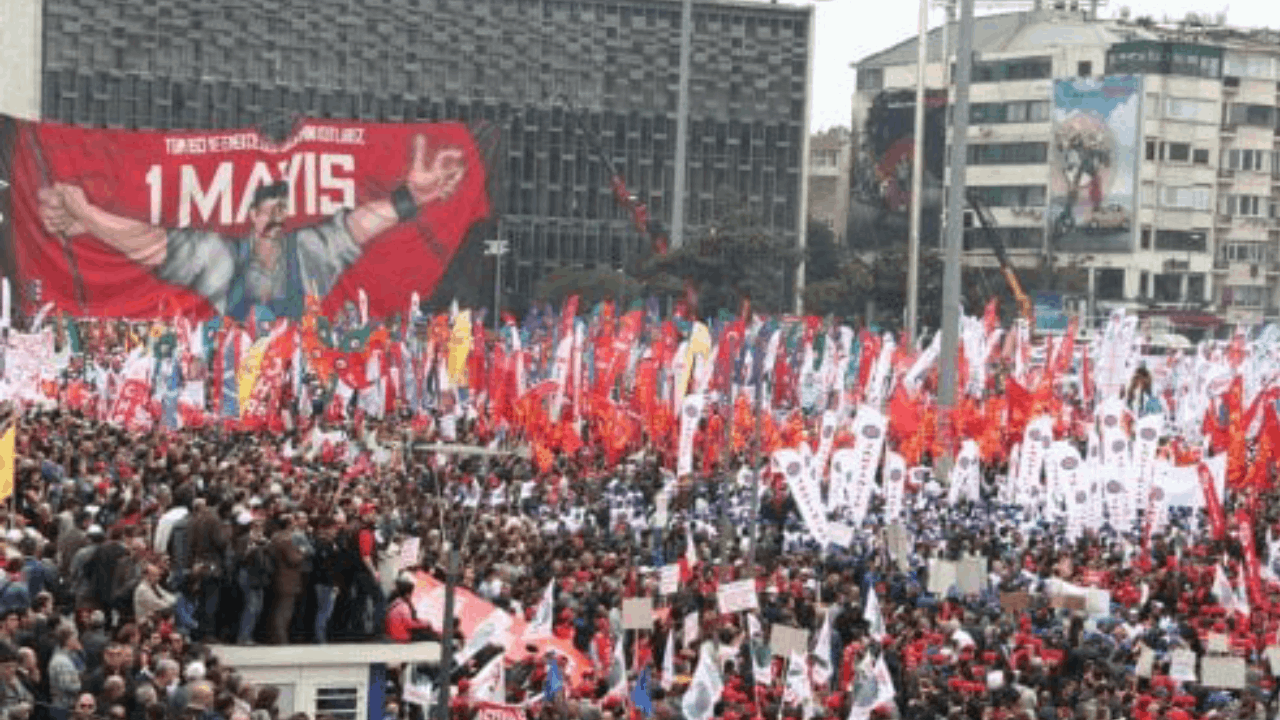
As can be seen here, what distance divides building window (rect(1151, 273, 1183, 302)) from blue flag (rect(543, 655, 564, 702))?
99.8m

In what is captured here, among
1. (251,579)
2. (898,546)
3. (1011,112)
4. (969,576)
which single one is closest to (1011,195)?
(1011,112)

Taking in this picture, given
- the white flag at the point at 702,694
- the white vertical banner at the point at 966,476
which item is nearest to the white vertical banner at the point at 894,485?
the white vertical banner at the point at 966,476

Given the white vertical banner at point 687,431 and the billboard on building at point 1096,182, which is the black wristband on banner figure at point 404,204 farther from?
the billboard on building at point 1096,182

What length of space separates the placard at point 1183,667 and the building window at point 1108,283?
94.1m

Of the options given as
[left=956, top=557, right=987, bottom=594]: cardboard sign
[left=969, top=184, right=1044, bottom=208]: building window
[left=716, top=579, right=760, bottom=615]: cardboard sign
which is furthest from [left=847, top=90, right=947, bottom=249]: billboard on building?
[left=716, top=579, right=760, bottom=615]: cardboard sign

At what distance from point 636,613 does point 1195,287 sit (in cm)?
10109

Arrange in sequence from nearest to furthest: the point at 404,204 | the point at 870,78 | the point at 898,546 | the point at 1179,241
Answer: the point at 898,546 < the point at 404,204 < the point at 1179,241 < the point at 870,78

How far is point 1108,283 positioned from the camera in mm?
118062

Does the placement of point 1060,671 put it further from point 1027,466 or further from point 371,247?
point 371,247

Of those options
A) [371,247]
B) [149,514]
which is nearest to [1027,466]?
[149,514]

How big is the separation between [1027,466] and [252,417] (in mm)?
11840

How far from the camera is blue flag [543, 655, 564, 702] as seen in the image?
2086 cm

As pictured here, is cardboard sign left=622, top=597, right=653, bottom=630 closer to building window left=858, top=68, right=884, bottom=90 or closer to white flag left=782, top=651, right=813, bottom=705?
white flag left=782, top=651, right=813, bottom=705

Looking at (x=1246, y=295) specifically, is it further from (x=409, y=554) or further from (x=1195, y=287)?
(x=409, y=554)
